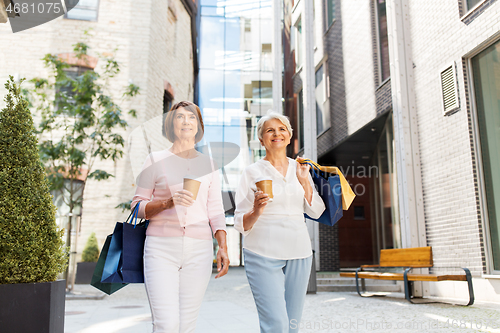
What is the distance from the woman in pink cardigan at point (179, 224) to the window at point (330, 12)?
13275 mm

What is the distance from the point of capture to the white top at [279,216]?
2.52 metres

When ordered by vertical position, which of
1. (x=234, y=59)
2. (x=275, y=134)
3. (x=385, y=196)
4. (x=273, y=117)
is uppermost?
(x=234, y=59)

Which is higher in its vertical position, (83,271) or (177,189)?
(177,189)

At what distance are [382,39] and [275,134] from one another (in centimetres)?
987

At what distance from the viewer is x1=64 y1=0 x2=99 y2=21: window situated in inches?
565

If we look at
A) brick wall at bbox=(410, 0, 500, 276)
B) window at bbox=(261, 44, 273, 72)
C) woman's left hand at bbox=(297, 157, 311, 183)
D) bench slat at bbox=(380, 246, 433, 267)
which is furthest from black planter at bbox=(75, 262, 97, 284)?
window at bbox=(261, 44, 273, 72)

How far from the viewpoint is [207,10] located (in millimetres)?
A: 21719

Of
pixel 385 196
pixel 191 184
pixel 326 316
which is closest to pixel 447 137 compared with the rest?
pixel 326 316

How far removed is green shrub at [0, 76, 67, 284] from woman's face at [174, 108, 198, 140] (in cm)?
134

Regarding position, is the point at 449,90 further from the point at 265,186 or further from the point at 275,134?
the point at 265,186

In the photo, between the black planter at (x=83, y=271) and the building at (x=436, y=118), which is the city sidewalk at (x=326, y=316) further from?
the black planter at (x=83, y=271)

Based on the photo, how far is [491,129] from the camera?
24.4ft

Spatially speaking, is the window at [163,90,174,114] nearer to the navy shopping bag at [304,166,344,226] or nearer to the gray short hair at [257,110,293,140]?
the gray short hair at [257,110,293,140]

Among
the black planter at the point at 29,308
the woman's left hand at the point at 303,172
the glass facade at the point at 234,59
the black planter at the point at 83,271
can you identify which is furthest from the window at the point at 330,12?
the black planter at the point at 29,308
